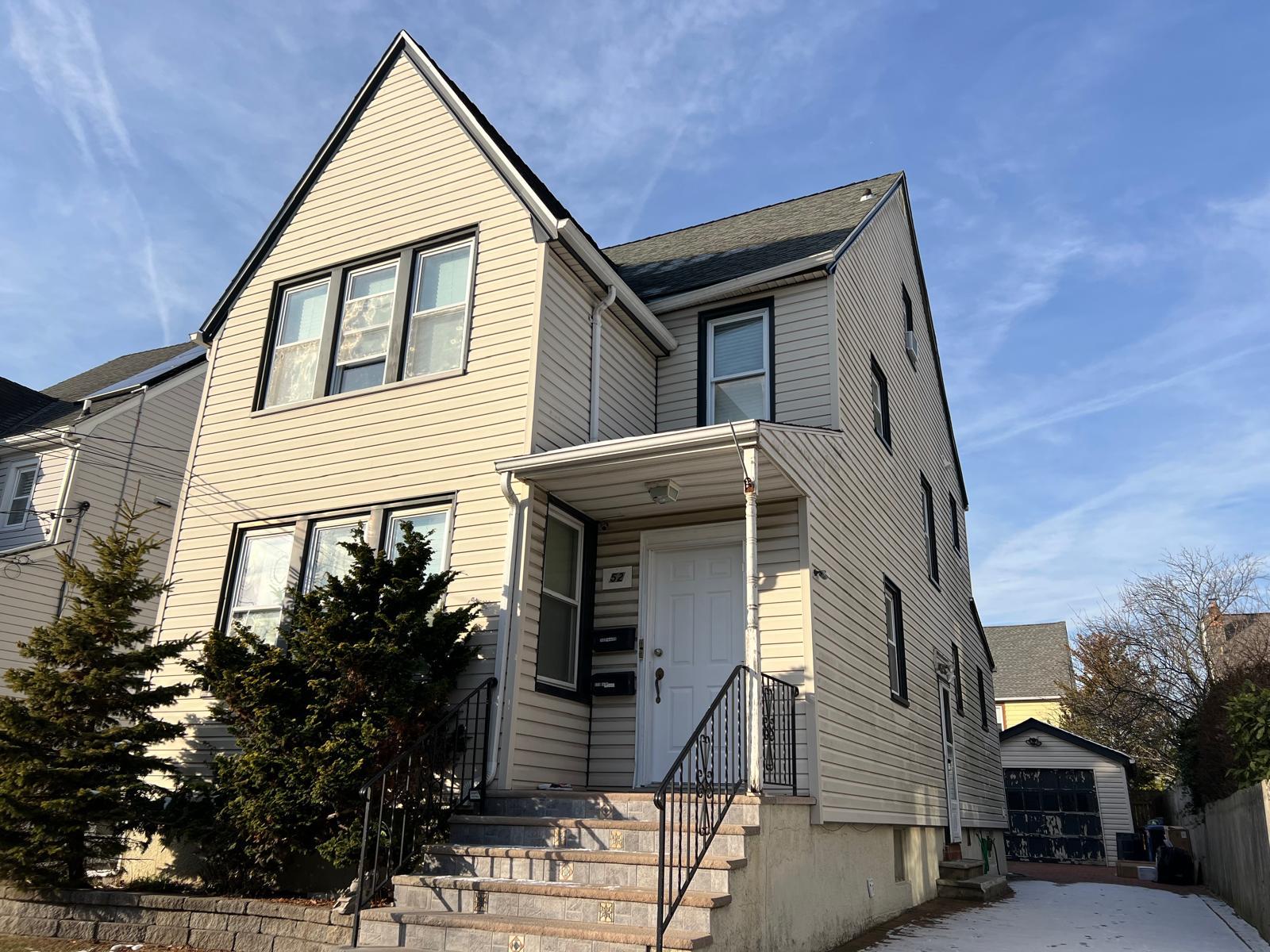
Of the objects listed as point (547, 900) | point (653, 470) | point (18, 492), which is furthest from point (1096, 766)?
point (18, 492)

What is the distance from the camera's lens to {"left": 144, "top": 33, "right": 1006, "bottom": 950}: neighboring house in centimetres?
634

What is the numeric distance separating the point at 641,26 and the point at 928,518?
9.02m

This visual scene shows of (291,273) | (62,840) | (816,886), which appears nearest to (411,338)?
(291,273)

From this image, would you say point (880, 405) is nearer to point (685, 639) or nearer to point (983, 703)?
point (685, 639)

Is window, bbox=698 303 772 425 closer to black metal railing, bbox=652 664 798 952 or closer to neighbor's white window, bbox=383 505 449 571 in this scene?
neighbor's white window, bbox=383 505 449 571

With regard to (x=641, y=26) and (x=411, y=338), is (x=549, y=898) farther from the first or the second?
(x=641, y=26)

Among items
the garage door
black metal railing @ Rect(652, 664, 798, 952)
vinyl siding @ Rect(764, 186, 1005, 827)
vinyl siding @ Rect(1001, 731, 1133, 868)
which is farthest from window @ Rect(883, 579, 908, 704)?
the garage door

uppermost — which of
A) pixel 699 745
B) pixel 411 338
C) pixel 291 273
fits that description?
pixel 291 273

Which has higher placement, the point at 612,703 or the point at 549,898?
the point at 612,703

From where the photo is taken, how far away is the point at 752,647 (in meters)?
6.55

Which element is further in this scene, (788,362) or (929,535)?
(929,535)

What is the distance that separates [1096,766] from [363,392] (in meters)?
22.5

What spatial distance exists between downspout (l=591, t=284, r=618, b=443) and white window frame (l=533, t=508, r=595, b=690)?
901 mm

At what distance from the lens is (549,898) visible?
5367 mm
